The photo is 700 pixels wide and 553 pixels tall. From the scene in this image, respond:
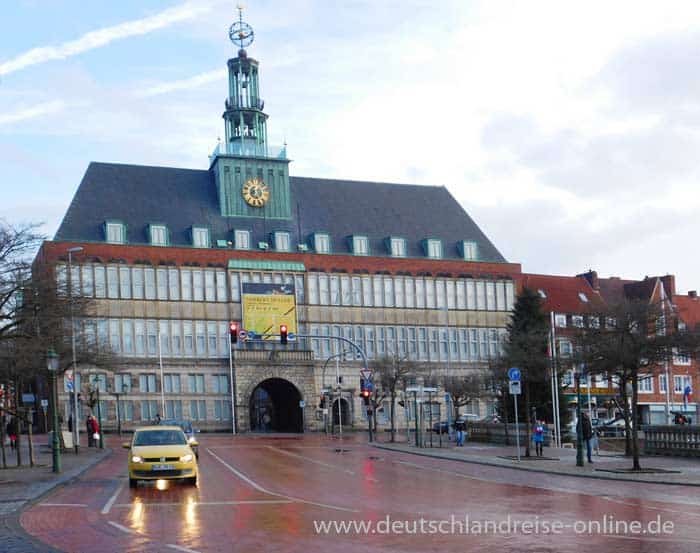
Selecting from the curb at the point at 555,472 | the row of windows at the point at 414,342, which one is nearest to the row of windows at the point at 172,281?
the row of windows at the point at 414,342

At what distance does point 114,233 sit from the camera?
3270 inches

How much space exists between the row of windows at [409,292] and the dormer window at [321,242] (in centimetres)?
247

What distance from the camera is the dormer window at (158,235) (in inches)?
3314

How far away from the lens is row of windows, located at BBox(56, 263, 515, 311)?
8200cm

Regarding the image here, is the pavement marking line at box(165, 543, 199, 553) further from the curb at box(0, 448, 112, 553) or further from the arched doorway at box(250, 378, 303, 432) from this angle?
the arched doorway at box(250, 378, 303, 432)

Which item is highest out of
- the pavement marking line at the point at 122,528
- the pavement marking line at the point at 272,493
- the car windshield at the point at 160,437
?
the car windshield at the point at 160,437

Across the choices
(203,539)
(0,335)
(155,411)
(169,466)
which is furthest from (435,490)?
(155,411)

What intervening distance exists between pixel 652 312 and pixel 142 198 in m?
59.7

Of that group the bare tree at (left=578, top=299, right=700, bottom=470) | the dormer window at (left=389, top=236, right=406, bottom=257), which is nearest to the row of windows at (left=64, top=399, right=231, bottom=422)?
the dormer window at (left=389, top=236, right=406, bottom=257)

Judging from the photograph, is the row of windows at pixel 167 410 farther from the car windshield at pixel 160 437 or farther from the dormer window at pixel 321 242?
the car windshield at pixel 160 437

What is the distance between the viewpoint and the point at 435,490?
25562 millimetres

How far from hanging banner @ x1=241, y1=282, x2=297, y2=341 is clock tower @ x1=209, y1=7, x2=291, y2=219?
676cm

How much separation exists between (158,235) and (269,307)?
10907mm

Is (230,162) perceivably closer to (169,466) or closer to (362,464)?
(362,464)
